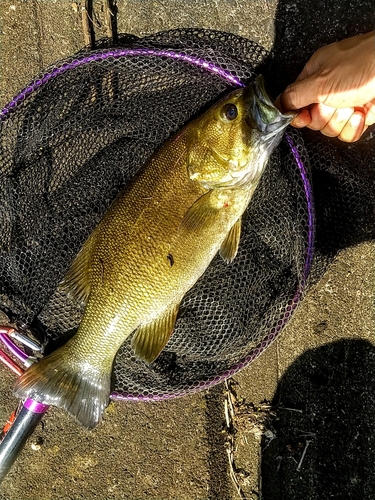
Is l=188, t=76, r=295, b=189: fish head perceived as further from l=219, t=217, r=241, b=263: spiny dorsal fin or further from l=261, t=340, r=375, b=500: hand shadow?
l=261, t=340, r=375, b=500: hand shadow

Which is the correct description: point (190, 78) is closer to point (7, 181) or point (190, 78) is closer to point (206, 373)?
point (7, 181)

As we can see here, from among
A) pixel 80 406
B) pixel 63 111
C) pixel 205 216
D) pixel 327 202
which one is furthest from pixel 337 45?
pixel 80 406

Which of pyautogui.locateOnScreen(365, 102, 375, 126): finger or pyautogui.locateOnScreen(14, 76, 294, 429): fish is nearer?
pyautogui.locateOnScreen(14, 76, 294, 429): fish

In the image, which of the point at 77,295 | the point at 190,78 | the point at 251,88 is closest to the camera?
the point at 251,88

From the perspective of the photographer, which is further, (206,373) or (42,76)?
(206,373)

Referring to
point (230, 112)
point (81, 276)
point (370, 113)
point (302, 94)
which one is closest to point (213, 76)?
point (230, 112)

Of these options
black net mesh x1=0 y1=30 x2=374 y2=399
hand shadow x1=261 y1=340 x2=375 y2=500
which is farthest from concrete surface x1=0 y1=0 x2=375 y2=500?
black net mesh x1=0 y1=30 x2=374 y2=399
